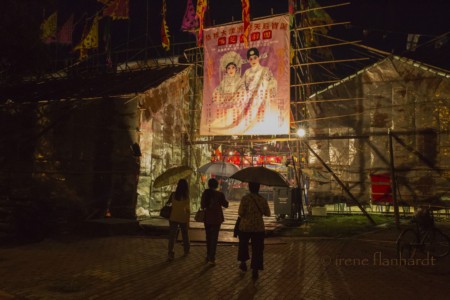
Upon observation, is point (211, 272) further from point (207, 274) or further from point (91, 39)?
point (91, 39)

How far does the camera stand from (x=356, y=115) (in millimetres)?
15656

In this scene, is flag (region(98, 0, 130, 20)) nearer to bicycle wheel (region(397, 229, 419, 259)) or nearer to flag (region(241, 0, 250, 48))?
flag (region(241, 0, 250, 48))

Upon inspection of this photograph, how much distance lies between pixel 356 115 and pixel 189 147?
23.8 ft

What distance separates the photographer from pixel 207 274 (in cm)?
677

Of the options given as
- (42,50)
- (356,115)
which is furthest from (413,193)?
(42,50)

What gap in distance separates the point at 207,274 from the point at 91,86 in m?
12.1

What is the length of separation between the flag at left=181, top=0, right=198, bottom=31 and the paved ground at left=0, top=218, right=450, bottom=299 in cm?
1164

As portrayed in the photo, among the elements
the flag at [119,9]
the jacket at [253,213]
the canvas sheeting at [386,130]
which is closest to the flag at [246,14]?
the canvas sheeting at [386,130]

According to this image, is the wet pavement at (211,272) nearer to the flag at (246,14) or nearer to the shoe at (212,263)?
the shoe at (212,263)

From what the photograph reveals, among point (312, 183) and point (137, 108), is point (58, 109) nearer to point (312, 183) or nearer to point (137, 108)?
point (137, 108)

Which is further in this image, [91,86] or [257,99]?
[91,86]

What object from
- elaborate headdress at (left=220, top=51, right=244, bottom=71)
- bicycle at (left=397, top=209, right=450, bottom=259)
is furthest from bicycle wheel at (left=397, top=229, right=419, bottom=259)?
elaborate headdress at (left=220, top=51, right=244, bottom=71)

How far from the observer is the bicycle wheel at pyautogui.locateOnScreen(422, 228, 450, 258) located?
7.96 m

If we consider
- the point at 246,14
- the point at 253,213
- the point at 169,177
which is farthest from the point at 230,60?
the point at 253,213
